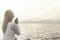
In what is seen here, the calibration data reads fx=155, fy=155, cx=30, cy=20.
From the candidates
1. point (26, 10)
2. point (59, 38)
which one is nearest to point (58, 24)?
point (59, 38)

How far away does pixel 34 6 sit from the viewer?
253 centimetres

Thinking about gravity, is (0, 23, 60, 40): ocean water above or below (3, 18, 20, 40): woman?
below

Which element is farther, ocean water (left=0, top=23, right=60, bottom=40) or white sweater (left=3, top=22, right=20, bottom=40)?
ocean water (left=0, top=23, right=60, bottom=40)

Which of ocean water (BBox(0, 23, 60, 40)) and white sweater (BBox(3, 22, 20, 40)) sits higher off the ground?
white sweater (BBox(3, 22, 20, 40))

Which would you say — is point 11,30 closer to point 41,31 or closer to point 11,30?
point 11,30

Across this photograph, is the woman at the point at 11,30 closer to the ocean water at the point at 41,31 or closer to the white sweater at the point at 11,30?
the white sweater at the point at 11,30

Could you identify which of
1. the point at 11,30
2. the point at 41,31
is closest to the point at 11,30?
the point at 11,30

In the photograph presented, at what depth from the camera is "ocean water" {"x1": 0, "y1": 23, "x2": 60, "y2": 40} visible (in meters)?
2.37

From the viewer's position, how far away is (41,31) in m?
2.42

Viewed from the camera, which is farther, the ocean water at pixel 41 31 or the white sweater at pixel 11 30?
the ocean water at pixel 41 31

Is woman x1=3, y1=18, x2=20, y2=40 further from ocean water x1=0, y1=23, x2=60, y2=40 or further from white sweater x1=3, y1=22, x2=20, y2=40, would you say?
ocean water x1=0, y1=23, x2=60, y2=40

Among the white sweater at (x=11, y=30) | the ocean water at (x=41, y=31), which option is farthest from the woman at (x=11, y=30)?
the ocean water at (x=41, y=31)

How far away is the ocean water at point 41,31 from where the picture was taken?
93.4 inches

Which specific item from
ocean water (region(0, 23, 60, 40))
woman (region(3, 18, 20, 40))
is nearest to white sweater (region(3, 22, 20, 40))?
woman (region(3, 18, 20, 40))
